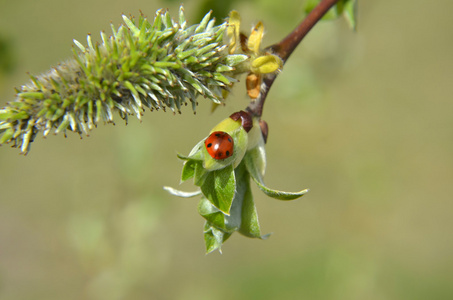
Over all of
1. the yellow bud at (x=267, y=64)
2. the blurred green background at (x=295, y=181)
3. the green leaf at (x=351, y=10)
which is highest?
the green leaf at (x=351, y=10)

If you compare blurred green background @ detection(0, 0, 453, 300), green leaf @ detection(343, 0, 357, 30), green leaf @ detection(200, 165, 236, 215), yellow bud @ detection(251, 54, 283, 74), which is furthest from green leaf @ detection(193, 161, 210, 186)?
blurred green background @ detection(0, 0, 453, 300)

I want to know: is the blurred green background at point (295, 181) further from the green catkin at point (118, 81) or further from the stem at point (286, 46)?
the green catkin at point (118, 81)

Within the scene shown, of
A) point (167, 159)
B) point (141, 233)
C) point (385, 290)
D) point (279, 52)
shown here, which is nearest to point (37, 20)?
point (167, 159)

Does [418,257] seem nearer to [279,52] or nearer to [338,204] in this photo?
[338,204]

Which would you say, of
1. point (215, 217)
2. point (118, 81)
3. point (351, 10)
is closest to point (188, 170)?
point (215, 217)

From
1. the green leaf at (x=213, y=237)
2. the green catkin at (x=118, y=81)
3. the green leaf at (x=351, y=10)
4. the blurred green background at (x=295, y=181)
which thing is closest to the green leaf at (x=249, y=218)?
the green leaf at (x=213, y=237)

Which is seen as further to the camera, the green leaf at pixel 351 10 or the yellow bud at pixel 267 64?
the green leaf at pixel 351 10

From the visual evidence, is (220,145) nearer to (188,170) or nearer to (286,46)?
(188,170)

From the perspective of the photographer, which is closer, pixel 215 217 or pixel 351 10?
pixel 215 217
